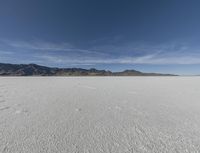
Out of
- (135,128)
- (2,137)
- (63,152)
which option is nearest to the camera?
(63,152)

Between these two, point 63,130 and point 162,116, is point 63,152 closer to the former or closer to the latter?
point 63,130

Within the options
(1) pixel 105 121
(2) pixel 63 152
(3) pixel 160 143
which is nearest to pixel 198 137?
(3) pixel 160 143

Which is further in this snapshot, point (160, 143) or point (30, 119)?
point (30, 119)

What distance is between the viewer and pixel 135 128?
8.10ft

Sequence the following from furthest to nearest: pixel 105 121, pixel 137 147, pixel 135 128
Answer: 1. pixel 105 121
2. pixel 135 128
3. pixel 137 147

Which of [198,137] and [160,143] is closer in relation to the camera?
[160,143]

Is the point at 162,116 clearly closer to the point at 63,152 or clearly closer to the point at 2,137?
the point at 63,152

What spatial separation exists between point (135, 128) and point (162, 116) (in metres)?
1.08

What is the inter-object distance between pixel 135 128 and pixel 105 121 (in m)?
0.67

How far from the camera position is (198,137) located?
2.12 meters

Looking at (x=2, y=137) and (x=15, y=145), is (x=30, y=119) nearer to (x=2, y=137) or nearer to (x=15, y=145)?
(x=2, y=137)

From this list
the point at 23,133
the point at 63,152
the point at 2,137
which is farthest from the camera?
the point at 23,133

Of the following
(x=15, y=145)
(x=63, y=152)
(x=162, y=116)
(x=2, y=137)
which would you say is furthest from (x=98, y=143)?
(x=162, y=116)

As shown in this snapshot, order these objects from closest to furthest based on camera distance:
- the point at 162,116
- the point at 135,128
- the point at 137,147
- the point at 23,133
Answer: the point at 137,147
the point at 23,133
the point at 135,128
the point at 162,116
